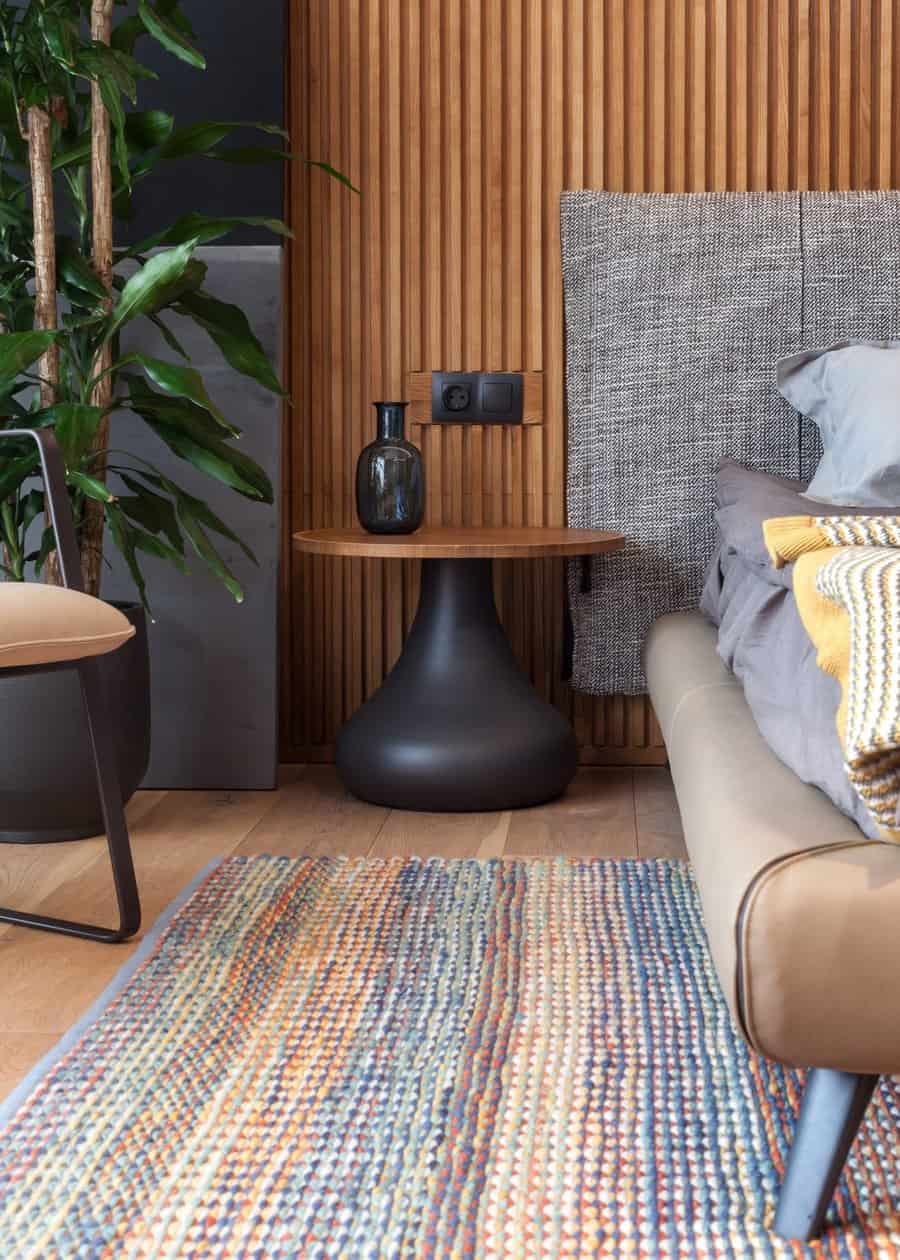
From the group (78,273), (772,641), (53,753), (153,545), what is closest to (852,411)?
(772,641)

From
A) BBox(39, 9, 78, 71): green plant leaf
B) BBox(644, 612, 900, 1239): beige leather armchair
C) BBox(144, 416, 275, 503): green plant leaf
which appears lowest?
BBox(644, 612, 900, 1239): beige leather armchair

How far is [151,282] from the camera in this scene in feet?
6.60

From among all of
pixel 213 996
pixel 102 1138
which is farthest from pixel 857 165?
pixel 102 1138

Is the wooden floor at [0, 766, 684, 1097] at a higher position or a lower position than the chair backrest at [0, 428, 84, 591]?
lower

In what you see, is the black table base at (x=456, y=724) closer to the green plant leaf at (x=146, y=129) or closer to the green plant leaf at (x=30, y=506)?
the green plant leaf at (x=30, y=506)

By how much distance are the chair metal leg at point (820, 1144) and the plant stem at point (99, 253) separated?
4.95ft

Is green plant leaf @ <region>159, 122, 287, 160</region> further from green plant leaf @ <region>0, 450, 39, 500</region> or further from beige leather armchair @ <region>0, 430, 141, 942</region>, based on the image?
beige leather armchair @ <region>0, 430, 141, 942</region>

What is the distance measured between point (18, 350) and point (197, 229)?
1.51 ft

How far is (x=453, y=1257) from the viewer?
39.9 inches

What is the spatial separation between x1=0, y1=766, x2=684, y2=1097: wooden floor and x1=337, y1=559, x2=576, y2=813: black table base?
2.0 inches

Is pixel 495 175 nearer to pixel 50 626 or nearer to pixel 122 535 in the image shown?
pixel 122 535

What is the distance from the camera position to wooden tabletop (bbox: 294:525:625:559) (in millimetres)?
2191

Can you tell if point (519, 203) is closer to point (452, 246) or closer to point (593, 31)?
point (452, 246)

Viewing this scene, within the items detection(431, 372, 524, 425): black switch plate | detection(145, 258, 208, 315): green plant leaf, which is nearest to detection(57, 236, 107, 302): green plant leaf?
detection(145, 258, 208, 315): green plant leaf
